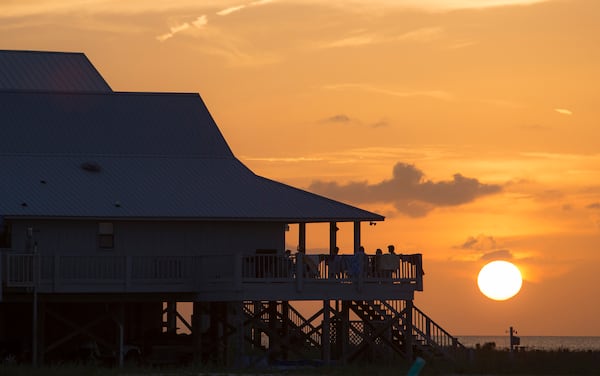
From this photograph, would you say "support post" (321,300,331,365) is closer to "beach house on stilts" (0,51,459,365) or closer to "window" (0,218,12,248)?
"beach house on stilts" (0,51,459,365)

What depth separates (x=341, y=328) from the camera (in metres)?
53.1

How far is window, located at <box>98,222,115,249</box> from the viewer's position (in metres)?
52.3

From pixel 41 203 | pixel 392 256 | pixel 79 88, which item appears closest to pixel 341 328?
pixel 392 256

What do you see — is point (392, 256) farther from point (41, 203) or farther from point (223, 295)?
point (41, 203)

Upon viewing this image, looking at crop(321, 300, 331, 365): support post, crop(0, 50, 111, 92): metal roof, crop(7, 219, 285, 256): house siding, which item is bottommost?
crop(321, 300, 331, 365): support post

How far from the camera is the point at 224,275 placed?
5159cm

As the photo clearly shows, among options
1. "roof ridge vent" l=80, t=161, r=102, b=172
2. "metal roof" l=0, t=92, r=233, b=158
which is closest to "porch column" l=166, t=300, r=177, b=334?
"metal roof" l=0, t=92, r=233, b=158

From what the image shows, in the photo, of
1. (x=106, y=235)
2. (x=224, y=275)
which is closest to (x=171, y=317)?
(x=106, y=235)

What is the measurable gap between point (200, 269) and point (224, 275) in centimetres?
91

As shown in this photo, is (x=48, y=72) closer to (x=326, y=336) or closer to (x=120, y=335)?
(x=120, y=335)

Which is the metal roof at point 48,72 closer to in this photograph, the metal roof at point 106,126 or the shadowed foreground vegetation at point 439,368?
the metal roof at point 106,126

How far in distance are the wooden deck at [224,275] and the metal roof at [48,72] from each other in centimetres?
1050

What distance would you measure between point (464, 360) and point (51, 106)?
60.4 ft

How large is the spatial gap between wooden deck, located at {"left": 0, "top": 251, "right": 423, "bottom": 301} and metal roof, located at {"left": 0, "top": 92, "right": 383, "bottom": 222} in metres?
1.69
